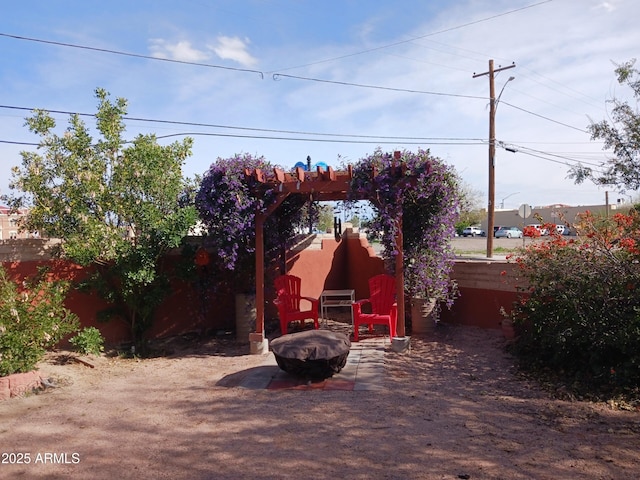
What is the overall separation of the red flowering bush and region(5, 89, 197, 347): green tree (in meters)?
4.28

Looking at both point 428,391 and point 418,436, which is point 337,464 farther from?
point 428,391

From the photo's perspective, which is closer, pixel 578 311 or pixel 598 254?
pixel 578 311

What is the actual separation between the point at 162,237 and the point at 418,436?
4.17m

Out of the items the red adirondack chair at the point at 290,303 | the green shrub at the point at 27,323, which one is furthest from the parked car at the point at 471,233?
the green shrub at the point at 27,323

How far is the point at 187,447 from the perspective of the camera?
3.48 metres

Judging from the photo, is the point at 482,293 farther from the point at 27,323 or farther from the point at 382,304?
the point at 27,323

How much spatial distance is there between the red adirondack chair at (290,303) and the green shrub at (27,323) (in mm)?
2668

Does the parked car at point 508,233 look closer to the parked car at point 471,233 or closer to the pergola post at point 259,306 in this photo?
the parked car at point 471,233

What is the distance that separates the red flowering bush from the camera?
457cm

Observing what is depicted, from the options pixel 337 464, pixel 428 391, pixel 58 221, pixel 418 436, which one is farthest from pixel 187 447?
pixel 58 221

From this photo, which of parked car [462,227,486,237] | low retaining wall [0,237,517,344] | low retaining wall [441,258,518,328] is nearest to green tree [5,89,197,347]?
low retaining wall [0,237,517,344]

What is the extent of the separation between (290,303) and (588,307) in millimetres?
4046

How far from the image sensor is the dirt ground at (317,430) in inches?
122

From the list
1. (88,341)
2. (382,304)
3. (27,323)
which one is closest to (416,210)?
(382,304)
